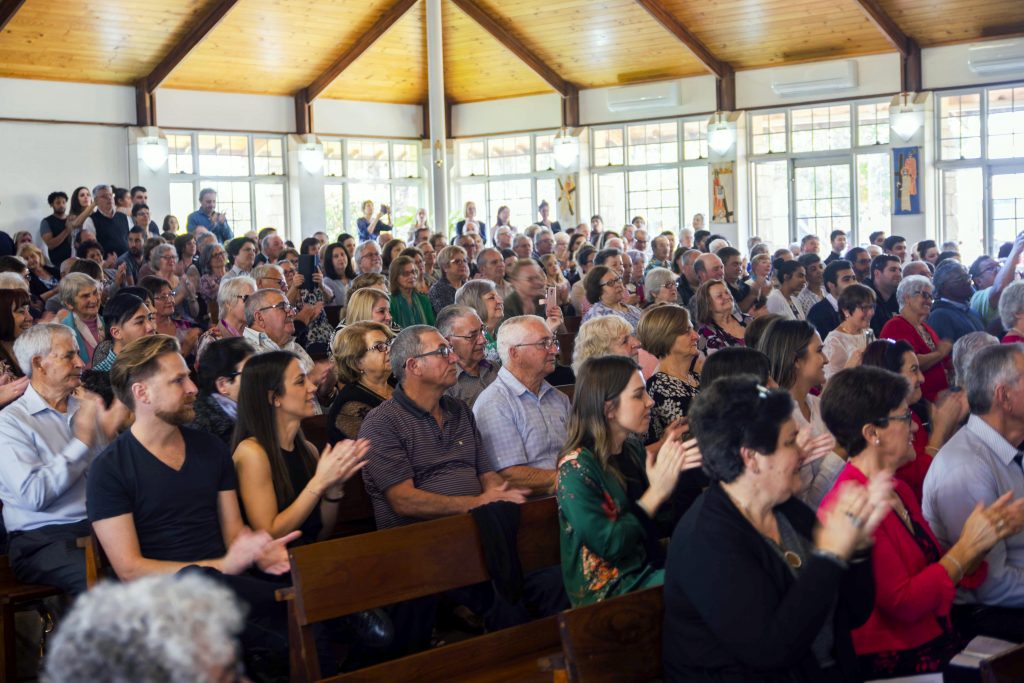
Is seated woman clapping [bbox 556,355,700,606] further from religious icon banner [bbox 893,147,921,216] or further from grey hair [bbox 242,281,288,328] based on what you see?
religious icon banner [bbox 893,147,921,216]

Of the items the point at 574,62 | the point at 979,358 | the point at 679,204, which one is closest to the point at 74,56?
the point at 574,62

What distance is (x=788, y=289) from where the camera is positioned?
8.68 m

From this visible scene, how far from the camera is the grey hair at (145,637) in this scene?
1343 millimetres

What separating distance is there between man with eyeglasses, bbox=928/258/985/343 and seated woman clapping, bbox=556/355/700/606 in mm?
4212

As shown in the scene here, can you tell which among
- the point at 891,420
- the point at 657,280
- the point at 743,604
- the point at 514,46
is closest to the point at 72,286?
the point at 657,280

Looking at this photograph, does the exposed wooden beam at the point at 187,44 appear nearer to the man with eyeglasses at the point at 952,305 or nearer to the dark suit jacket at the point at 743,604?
the man with eyeglasses at the point at 952,305

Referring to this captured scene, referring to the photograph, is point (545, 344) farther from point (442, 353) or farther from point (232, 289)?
point (232, 289)

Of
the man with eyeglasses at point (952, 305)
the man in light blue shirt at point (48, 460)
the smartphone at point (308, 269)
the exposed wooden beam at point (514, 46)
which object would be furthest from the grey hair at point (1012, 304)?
the exposed wooden beam at point (514, 46)

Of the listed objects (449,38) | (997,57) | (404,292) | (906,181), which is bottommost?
(404,292)

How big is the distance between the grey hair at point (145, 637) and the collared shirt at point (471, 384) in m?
3.81

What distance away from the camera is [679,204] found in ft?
60.0

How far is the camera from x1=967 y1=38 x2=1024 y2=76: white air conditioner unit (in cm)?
1479

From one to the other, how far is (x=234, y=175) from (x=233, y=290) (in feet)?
39.9

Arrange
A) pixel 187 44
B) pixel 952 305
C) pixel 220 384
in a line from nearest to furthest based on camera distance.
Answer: pixel 220 384, pixel 952 305, pixel 187 44
